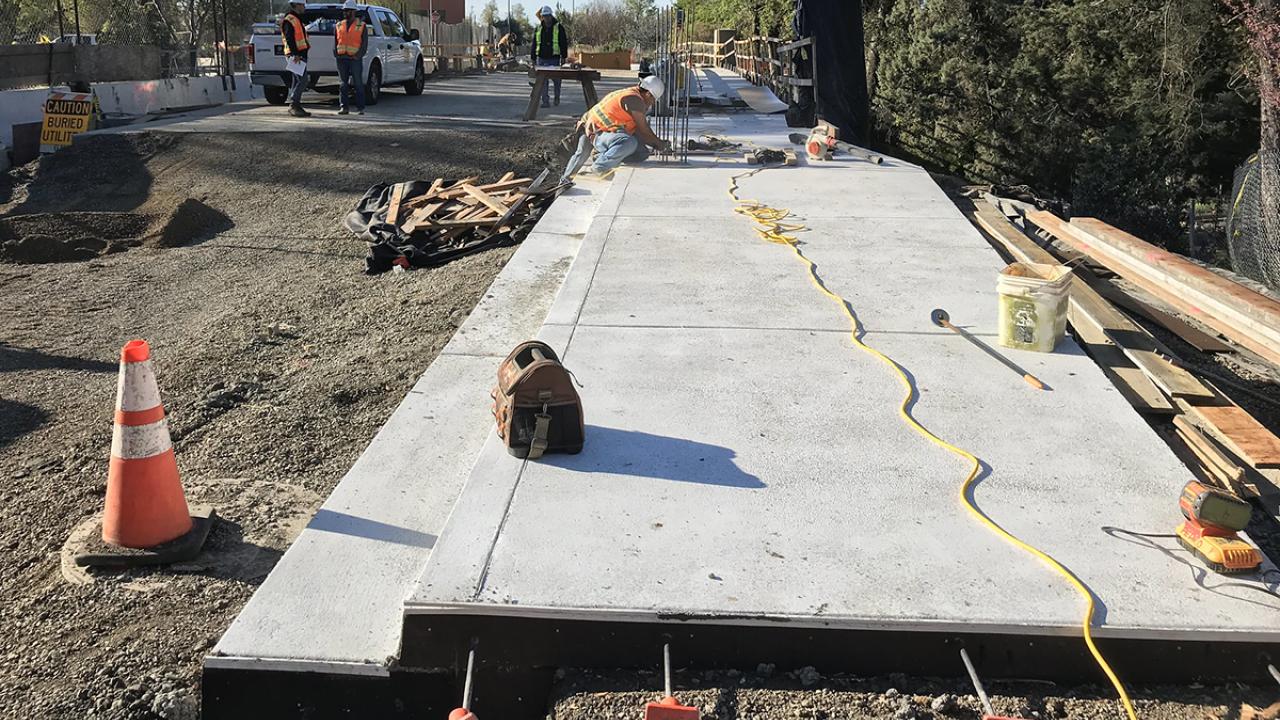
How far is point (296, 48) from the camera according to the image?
18.7 meters

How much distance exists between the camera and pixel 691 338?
229 inches

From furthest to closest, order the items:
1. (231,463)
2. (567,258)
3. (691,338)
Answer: (567,258) → (691,338) → (231,463)

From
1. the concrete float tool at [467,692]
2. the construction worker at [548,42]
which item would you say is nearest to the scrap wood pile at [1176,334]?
the concrete float tool at [467,692]

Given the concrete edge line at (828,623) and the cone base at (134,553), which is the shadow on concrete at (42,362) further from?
the concrete edge line at (828,623)

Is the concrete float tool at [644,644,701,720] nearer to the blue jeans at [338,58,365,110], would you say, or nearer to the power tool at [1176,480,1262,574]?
the power tool at [1176,480,1262,574]

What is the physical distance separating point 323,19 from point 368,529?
1913cm

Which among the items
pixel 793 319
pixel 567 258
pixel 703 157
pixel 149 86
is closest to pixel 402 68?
pixel 149 86

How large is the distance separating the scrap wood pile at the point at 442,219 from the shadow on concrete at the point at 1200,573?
7.19 m

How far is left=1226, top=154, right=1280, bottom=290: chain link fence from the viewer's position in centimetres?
1019

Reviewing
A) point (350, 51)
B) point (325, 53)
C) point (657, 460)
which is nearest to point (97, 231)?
point (350, 51)

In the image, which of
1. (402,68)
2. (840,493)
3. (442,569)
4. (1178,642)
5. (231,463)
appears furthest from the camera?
(402,68)

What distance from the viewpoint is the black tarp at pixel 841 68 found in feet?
50.4

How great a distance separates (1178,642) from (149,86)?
22492mm

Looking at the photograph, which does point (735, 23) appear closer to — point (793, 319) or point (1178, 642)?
point (793, 319)
